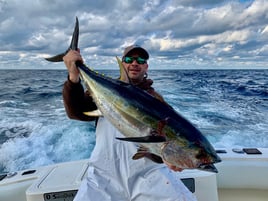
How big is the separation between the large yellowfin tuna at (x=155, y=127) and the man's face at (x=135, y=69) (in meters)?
0.66

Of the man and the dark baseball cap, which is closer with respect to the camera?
the man

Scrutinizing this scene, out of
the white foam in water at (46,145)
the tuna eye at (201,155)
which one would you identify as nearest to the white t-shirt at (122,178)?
the tuna eye at (201,155)

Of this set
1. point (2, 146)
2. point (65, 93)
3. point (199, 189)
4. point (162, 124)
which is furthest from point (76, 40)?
point (2, 146)

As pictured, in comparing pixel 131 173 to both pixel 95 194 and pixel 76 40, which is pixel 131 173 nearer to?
pixel 95 194

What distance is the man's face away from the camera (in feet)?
7.84

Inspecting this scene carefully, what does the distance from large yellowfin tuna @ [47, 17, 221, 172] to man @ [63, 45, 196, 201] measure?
0.35 meters

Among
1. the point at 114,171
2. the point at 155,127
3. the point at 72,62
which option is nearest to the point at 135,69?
the point at 72,62

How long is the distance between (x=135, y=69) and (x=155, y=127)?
1.02 metres

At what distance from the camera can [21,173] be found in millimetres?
2969

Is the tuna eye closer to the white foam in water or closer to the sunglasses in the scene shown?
the sunglasses

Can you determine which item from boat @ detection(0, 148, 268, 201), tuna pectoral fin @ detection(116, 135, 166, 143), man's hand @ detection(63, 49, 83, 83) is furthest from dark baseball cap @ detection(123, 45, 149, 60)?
tuna pectoral fin @ detection(116, 135, 166, 143)

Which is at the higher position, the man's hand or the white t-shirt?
the man's hand

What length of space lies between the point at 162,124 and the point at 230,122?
7216mm

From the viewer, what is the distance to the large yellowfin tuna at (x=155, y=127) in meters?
1.40
